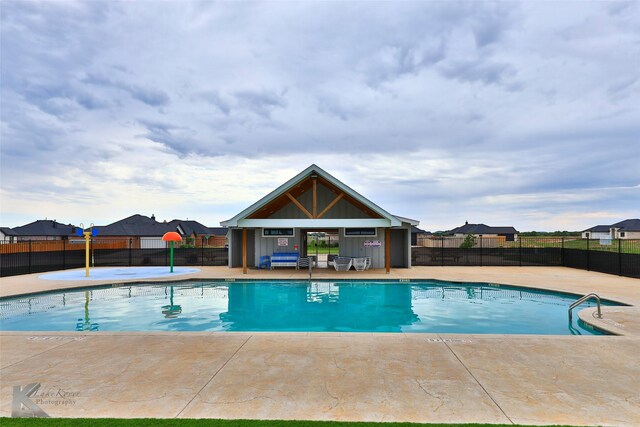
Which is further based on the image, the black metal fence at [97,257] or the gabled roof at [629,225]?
the gabled roof at [629,225]

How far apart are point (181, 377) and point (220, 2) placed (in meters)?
12.5

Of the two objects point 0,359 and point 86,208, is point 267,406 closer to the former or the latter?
point 0,359

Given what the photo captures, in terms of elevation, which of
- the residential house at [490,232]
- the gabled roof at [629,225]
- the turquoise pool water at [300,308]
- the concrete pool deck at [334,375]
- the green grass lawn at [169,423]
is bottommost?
the turquoise pool water at [300,308]

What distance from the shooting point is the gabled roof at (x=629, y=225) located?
64438 millimetres

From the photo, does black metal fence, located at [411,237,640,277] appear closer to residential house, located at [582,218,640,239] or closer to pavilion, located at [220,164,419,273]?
pavilion, located at [220,164,419,273]

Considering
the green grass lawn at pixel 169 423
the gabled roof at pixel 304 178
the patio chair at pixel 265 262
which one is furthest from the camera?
the patio chair at pixel 265 262

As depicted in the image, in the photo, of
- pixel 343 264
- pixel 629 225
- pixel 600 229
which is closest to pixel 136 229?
pixel 343 264

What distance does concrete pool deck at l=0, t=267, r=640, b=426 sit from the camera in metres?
4.21

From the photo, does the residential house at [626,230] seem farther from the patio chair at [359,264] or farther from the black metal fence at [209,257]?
the patio chair at [359,264]

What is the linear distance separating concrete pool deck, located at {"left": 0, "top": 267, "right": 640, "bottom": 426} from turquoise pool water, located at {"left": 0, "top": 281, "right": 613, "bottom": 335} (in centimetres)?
214

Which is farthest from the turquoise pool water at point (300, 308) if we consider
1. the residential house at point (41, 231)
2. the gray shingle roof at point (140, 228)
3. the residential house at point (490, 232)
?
the residential house at point (490, 232)

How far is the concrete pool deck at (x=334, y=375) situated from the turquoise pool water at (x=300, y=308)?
2.14 m

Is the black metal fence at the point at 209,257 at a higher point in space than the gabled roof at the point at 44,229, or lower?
lower

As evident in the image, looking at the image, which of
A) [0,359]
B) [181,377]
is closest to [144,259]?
[0,359]
